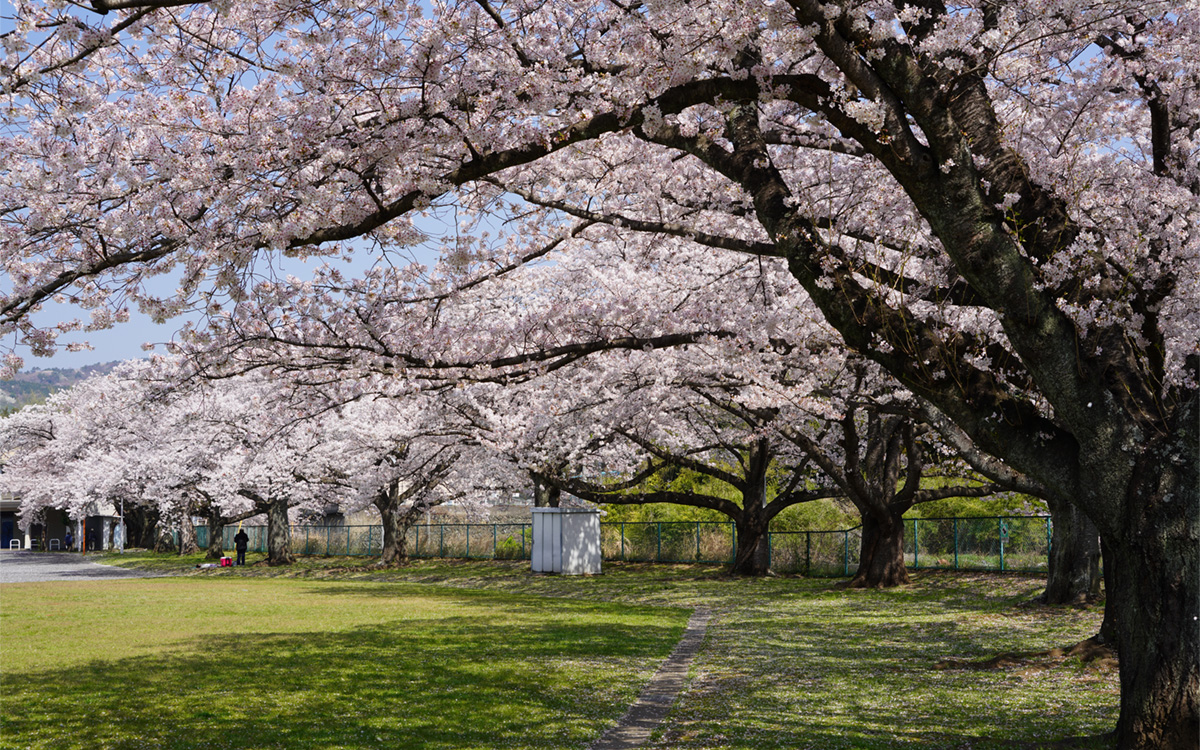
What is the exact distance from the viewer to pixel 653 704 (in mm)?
8883

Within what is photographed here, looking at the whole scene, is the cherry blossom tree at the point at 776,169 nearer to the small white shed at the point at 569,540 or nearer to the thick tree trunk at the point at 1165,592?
the thick tree trunk at the point at 1165,592

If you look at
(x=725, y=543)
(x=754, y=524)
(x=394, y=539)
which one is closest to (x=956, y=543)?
(x=754, y=524)

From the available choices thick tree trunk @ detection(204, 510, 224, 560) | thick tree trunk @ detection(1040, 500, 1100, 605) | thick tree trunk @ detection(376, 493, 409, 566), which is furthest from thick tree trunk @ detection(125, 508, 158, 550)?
thick tree trunk @ detection(1040, 500, 1100, 605)

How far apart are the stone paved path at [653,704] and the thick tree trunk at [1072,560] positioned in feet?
24.1

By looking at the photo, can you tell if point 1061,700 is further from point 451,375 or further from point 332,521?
point 332,521

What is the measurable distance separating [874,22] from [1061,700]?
259 inches

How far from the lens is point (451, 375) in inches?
438

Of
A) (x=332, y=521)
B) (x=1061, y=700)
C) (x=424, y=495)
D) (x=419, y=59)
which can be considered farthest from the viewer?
(x=332, y=521)

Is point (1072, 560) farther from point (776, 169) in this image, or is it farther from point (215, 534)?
point (215, 534)

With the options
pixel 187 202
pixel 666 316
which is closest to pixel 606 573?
pixel 666 316

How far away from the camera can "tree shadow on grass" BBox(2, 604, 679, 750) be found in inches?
301

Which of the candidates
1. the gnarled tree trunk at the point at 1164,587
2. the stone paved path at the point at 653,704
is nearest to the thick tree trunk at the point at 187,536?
the stone paved path at the point at 653,704

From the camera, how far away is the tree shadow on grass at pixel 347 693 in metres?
7.65

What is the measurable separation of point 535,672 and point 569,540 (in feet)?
61.1
